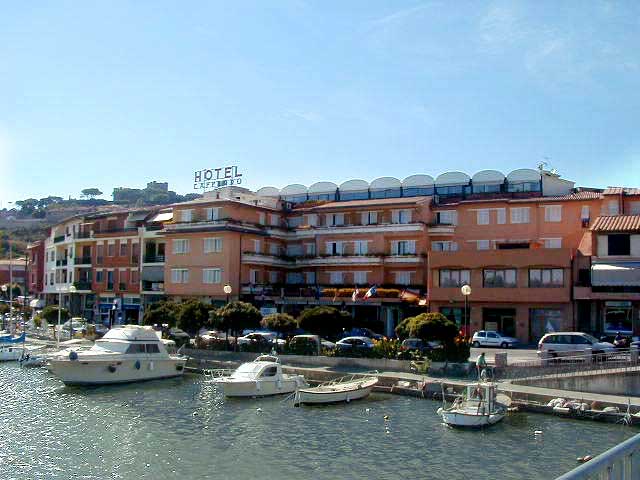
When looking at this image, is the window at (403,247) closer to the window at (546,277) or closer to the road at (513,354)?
the window at (546,277)

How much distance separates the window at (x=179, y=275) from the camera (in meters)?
73.9

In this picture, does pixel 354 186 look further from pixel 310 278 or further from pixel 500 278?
pixel 500 278

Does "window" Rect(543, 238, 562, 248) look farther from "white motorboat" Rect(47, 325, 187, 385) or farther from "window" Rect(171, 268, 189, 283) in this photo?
"window" Rect(171, 268, 189, 283)

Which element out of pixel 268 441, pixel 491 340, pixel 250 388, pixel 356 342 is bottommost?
pixel 268 441

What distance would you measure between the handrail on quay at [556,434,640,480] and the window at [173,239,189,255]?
69297mm

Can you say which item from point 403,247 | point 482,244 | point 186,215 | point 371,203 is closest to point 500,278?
point 482,244

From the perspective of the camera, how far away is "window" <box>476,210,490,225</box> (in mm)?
67312

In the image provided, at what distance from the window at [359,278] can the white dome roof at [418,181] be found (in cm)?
1385

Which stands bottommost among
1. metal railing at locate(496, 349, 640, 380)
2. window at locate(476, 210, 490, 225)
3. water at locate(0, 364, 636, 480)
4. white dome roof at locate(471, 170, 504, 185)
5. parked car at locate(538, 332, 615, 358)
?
water at locate(0, 364, 636, 480)

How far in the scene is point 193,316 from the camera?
182 feet

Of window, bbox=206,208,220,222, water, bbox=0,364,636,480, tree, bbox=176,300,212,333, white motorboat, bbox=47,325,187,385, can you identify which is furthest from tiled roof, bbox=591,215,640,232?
window, bbox=206,208,220,222

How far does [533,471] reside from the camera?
24578mm

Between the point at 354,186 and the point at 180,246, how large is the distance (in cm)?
2312

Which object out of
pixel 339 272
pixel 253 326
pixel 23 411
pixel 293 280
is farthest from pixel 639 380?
pixel 293 280
